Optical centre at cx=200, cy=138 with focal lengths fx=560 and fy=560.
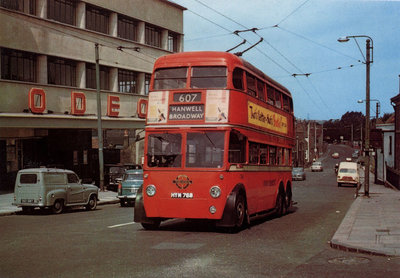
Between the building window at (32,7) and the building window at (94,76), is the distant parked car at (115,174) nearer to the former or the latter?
the building window at (94,76)

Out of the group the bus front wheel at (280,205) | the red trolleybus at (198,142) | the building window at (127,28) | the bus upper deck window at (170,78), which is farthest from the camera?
the building window at (127,28)

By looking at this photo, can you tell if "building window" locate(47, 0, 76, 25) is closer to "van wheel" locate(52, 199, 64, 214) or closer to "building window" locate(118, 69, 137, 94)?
"building window" locate(118, 69, 137, 94)

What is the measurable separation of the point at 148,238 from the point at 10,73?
21.3m

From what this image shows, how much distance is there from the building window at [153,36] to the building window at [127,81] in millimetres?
3368

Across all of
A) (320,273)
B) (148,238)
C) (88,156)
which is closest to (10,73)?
(88,156)

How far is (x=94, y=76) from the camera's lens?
124 feet

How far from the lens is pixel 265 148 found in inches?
670

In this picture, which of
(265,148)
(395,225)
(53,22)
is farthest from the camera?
(53,22)

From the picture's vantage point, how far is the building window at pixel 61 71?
3397 centimetres

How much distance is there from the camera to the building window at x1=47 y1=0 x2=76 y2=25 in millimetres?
34094

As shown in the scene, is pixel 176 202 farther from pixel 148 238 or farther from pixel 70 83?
pixel 70 83

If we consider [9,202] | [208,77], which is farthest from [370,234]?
[9,202]

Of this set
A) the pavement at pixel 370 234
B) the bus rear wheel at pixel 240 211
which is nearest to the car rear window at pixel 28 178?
the bus rear wheel at pixel 240 211

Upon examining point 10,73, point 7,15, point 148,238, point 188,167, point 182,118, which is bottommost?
point 148,238
